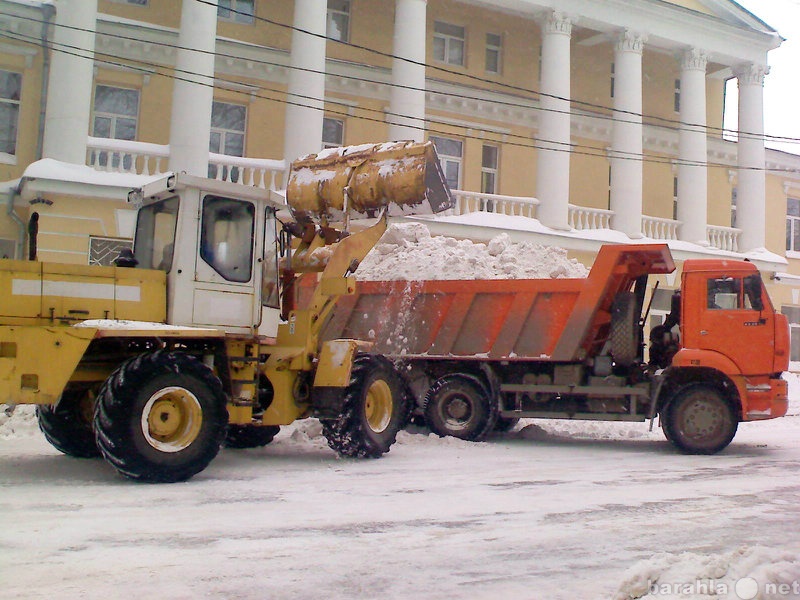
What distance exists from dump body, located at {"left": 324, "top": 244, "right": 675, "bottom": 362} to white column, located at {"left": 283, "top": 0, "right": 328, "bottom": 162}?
8.44m

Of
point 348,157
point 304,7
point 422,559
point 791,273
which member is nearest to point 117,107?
point 304,7

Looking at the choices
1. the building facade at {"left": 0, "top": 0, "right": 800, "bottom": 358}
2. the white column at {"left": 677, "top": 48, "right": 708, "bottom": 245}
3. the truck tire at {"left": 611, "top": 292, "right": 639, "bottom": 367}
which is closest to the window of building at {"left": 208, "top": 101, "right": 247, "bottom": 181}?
the building facade at {"left": 0, "top": 0, "right": 800, "bottom": 358}

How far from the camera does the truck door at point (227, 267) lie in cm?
882

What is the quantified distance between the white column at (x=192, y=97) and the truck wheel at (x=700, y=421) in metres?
12.0

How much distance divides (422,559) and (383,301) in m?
7.79

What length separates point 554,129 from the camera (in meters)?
24.9

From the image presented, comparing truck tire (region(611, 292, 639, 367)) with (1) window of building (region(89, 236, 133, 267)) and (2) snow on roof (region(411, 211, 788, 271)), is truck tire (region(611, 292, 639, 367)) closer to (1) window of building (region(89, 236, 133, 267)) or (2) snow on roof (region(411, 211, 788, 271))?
(2) snow on roof (region(411, 211, 788, 271))

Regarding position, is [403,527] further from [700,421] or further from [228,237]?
[700,421]

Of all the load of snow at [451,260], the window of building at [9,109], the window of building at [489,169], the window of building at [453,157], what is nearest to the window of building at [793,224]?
the window of building at [489,169]

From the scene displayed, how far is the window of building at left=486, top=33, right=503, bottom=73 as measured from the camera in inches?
1119

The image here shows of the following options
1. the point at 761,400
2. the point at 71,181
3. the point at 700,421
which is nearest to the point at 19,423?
the point at 71,181

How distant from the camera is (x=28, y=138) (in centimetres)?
2105

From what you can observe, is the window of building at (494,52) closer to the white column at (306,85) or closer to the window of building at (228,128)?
the white column at (306,85)

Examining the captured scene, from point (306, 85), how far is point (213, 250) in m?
13.1
